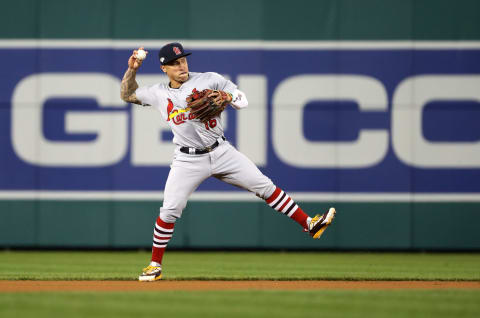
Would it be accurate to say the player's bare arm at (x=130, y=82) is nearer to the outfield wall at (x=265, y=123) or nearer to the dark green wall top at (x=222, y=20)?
the outfield wall at (x=265, y=123)

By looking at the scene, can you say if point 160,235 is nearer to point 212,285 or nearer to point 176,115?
point 212,285

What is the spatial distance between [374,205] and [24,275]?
528 cm

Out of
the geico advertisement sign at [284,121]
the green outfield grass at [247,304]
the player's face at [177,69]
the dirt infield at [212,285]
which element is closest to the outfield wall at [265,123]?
the geico advertisement sign at [284,121]

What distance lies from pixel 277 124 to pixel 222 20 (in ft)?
5.45

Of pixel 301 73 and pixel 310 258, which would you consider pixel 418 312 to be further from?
pixel 301 73

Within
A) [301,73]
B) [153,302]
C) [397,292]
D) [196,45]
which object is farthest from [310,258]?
[153,302]

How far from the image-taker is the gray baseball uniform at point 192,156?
726cm

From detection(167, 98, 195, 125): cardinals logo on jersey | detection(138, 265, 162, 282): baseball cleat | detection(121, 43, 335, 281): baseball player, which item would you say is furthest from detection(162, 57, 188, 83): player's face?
detection(138, 265, 162, 282): baseball cleat

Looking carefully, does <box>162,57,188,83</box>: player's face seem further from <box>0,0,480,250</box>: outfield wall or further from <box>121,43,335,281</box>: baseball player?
<box>0,0,480,250</box>: outfield wall

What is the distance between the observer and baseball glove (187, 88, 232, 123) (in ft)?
23.2

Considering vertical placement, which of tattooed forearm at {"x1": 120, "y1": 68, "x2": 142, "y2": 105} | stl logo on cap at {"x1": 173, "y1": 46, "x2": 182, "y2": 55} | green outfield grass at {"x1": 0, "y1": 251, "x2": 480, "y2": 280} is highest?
stl logo on cap at {"x1": 173, "y1": 46, "x2": 182, "y2": 55}

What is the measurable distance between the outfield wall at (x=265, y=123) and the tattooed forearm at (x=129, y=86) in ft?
13.4

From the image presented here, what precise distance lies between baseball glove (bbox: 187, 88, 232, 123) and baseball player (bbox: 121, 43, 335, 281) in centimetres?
2

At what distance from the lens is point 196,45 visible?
11547 millimetres
